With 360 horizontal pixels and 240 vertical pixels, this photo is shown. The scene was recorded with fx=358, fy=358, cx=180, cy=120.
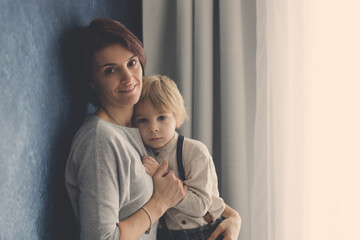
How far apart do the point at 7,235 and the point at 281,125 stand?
4.14 ft

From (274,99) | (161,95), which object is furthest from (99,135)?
(274,99)

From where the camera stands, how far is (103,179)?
3.19ft

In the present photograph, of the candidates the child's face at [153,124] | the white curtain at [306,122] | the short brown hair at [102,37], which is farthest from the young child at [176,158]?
the white curtain at [306,122]

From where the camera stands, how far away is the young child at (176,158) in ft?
4.17

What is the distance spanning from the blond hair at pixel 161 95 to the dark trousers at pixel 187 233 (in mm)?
428

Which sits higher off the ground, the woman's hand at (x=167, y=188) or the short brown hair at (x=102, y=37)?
the short brown hair at (x=102, y=37)

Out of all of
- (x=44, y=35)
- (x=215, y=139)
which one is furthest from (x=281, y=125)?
(x=44, y=35)

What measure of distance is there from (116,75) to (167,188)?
41 centimetres

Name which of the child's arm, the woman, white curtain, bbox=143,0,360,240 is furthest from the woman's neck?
white curtain, bbox=143,0,360,240

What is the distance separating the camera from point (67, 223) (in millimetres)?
1102

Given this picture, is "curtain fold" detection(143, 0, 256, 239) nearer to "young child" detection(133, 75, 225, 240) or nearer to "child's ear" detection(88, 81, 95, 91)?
"young child" detection(133, 75, 225, 240)

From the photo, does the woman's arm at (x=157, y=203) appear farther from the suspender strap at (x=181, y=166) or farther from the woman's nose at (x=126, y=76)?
the woman's nose at (x=126, y=76)

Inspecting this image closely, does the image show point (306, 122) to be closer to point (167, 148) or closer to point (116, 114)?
point (167, 148)

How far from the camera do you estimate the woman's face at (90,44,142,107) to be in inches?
44.8
